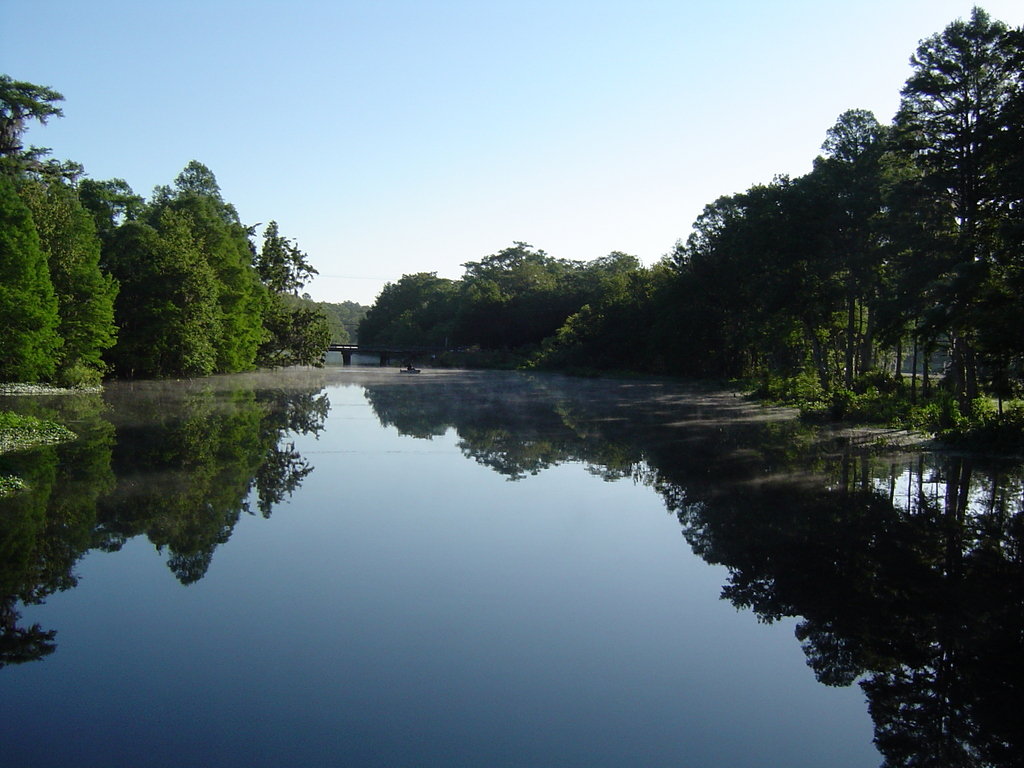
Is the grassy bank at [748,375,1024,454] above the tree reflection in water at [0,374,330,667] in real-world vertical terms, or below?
above

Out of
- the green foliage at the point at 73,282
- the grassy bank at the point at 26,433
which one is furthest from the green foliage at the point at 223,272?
the grassy bank at the point at 26,433

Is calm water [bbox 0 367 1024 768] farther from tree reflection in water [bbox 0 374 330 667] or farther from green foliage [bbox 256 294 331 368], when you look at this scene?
green foliage [bbox 256 294 331 368]

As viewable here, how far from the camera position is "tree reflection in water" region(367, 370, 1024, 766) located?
23.3ft

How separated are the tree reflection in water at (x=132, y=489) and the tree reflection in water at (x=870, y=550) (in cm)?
561

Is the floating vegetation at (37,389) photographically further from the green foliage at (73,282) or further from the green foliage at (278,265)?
the green foliage at (278,265)

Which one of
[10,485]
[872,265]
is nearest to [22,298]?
[10,485]

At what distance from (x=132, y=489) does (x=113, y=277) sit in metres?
37.6

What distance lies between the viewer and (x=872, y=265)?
117 feet

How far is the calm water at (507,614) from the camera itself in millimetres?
6371

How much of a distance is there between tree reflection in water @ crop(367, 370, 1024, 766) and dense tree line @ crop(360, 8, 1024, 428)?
14.8 ft

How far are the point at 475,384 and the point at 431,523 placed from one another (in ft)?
152

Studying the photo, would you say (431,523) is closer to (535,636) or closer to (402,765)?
(535,636)

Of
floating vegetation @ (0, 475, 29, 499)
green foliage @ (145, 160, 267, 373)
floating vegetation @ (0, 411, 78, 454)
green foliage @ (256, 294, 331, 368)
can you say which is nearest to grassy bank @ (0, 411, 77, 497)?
floating vegetation @ (0, 411, 78, 454)

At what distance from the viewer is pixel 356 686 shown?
715cm
